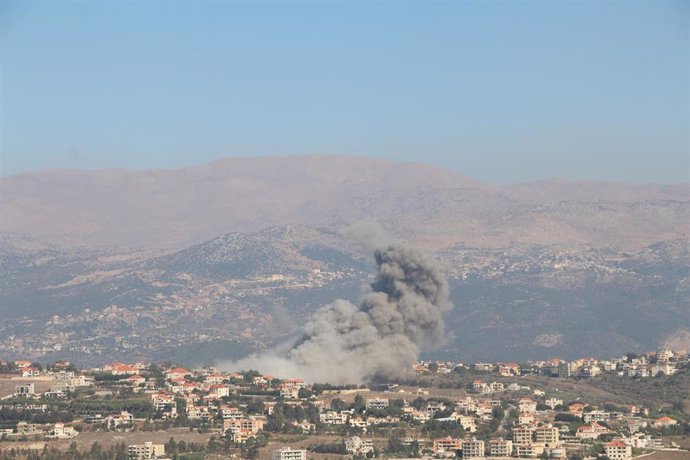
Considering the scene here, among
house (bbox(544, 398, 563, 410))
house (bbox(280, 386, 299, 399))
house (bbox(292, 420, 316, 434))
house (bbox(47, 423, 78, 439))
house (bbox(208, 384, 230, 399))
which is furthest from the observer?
house (bbox(544, 398, 563, 410))

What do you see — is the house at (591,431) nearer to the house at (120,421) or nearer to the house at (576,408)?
the house at (576,408)

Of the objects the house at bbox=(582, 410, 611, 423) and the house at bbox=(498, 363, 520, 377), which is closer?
the house at bbox=(582, 410, 611, 423)

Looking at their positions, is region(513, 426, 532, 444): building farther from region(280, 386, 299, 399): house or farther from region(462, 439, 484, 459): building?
region(280, 386, 299, 399): house

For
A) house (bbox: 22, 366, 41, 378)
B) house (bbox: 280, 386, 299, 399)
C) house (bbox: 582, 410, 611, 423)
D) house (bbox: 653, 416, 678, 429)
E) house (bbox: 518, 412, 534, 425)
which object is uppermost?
house (bbox: 22, 366, 41, 378)

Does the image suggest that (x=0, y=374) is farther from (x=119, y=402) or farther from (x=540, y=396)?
(x=540, y=396)

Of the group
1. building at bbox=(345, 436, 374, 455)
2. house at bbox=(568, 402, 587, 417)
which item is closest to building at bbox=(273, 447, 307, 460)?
building at bbox=(345, 436, 374, 455)

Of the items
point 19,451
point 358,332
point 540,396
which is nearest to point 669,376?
point 540,396
